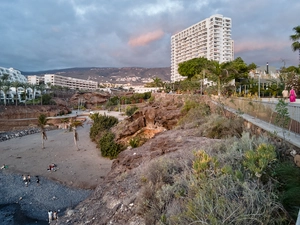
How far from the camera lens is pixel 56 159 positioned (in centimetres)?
2392

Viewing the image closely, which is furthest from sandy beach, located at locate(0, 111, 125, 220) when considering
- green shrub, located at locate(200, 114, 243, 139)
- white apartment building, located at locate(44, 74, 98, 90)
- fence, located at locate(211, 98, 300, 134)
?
white apartment building, located at locate(44, 74, 98, 90)

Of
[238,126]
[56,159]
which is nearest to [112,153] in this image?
[56,159]

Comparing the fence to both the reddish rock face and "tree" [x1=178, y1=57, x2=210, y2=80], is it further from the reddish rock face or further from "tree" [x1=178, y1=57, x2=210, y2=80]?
"tree" [x1=178, y1=57, x2=210, y2=80]

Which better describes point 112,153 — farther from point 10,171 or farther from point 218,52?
point 218,52

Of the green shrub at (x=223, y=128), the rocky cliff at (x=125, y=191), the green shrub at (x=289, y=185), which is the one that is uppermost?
the green shrub at (x=223, y=128)

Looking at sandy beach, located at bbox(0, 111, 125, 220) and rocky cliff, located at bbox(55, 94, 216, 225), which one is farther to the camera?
sandy beach, located at bbox(0, 111, 125, 220)

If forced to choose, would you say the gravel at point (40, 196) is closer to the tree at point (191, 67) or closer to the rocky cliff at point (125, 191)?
the rocky cliff at point (125, 191)

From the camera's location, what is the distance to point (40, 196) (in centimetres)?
1573

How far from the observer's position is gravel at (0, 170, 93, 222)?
14.1 metres

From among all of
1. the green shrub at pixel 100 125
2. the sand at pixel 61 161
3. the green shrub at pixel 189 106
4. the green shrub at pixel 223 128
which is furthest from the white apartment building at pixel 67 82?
the green shrub at pixel 223 128

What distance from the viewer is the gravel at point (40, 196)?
14.1m

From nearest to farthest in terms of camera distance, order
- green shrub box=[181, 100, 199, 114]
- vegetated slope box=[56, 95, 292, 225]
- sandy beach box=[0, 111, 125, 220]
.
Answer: vegetated slope box=[56, 95, 292, 225] < sandy beach box=[0, 111, 125, 220] < green shrub box=[181, 100, 199, 114]

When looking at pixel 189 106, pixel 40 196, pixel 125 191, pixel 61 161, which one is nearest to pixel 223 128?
pixel 125 191

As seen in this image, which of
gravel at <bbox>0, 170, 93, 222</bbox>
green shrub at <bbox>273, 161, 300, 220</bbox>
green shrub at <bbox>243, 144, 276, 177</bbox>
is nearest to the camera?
green shrub at <bbox>273, 161, 300, 220</bbox>
